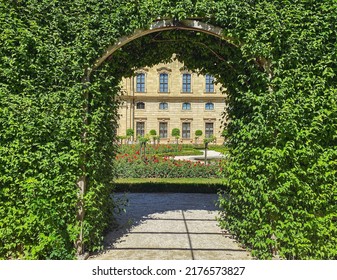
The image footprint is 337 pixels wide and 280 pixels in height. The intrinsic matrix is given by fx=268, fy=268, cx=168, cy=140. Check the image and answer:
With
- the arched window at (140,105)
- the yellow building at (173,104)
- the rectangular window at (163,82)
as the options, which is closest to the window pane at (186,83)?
the yellow building at (173,104)

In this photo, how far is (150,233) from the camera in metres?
4.97

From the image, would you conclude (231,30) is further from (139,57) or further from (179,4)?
(139,57)

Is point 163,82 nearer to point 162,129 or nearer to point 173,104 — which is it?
point 173,104

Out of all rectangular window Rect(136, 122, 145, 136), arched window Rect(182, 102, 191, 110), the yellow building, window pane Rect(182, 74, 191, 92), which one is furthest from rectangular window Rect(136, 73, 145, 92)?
arched window Rect(182, 102, 191, 110)

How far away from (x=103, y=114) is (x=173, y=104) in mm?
33801

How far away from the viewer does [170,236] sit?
483cm

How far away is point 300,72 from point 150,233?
11.9 feet

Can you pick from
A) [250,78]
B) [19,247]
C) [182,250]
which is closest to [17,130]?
[19,247]

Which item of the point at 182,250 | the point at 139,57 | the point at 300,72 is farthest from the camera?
the point at 139,57

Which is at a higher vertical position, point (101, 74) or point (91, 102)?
point (101, 74)

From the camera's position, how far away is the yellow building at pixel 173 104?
36875mm

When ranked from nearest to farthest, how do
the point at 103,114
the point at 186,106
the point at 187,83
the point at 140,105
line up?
the point at 103,114, the point at 140,105, the point at 187,83, the point at 186,106

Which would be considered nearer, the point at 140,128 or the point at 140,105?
the point at 140,105

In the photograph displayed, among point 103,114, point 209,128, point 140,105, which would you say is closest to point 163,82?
point 140,105
